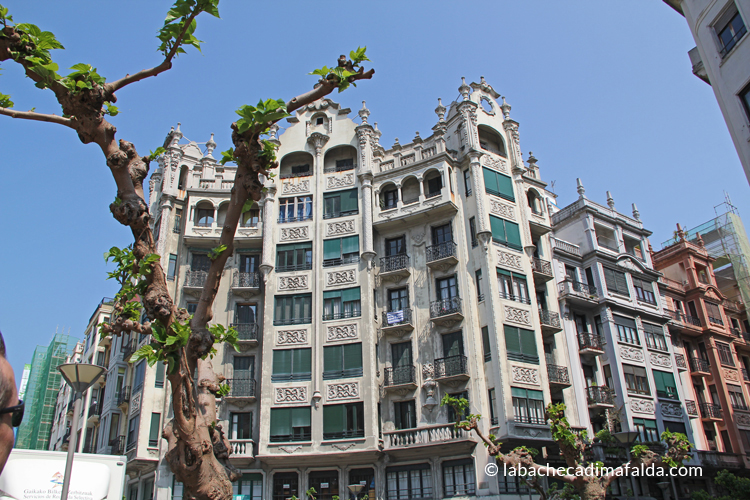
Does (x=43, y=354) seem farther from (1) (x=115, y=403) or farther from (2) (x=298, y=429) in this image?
(2) (x=298, y=429)

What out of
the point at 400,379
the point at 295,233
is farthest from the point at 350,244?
the point at 400,379

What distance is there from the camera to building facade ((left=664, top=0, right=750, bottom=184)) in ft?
63.4

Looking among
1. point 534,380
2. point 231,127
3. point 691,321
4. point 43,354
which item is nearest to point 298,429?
point 534,380

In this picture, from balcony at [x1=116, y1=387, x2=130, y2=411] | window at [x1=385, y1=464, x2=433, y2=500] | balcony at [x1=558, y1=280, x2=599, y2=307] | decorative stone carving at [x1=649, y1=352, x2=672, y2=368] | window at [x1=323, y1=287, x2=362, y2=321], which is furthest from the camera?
decorative stone carving at [x1=649, y1=352, x2=672, y2=368]

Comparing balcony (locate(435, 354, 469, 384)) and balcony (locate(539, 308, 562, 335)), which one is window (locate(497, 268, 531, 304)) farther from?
balcony (locate(435, 354, 469, 384))

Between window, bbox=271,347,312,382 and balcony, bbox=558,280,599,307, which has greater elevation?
balcony, bbox=558,280,599,307

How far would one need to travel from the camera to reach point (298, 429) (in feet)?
113

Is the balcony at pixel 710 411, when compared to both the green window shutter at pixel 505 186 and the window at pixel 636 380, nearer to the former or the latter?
the window at pixel 636 380

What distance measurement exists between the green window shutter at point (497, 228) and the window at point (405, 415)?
11.2 metres

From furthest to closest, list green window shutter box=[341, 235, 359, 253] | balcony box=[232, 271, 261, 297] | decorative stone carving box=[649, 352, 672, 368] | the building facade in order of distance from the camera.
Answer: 1. decorative stone carving box=[649, 352, 672, 368]
2. balcony box=[232, 271, 261, 297]
3. green window shutter box=[341, 235, 359, 253]
4. the building facade

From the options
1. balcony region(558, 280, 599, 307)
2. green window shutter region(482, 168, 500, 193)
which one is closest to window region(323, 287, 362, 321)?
green window shutter region(482, 168, 500, 193)

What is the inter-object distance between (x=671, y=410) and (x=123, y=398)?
37.4 m

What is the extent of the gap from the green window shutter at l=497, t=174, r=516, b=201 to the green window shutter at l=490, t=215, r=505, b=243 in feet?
7.60

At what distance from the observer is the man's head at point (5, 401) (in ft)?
14.2
